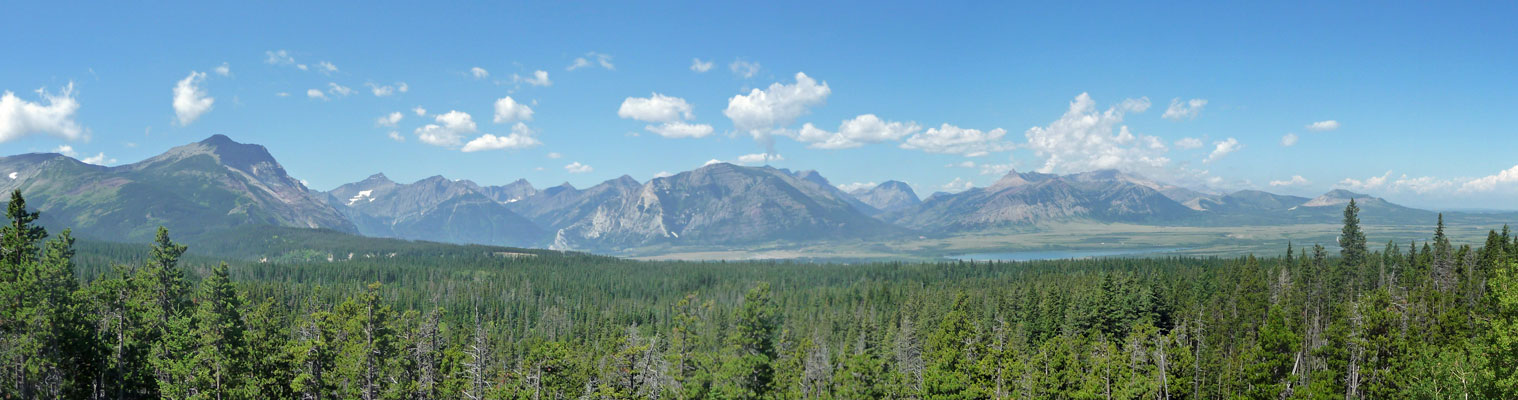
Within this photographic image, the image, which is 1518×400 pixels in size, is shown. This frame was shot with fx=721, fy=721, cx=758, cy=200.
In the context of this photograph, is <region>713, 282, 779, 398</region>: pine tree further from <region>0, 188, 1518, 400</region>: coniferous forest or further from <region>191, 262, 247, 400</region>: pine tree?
<region>191, 262, 247, 400</region>: pine tree

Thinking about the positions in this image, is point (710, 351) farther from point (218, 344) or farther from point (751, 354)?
point (218, 344)

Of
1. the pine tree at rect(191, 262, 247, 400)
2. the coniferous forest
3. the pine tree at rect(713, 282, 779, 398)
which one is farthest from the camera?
the pine tree at rect(713, 282, 779, 398)

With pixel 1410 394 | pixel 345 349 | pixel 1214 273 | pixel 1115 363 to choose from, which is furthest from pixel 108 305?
pixel 1214 273

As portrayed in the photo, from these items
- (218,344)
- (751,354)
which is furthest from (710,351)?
(218,344)

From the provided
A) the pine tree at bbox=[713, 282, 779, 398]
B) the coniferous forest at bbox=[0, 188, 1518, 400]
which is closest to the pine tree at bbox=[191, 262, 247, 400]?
the coniferous forest at bbox=[0, 188, 1518, 400]

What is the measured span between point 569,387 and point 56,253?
31.1m

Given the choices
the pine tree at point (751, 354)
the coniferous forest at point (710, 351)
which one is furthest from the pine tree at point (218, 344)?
the pine tree at point (751, 354)

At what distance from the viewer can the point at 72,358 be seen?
39.2 m

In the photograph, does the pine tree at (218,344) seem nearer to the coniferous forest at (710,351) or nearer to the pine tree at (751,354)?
the coniferous forest at (710,351)

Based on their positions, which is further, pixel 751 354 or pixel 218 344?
pixel 751 354

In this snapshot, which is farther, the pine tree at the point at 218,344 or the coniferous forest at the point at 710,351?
the pine tree at the point at 218,344

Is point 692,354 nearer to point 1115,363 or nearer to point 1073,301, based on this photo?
point 1115,363

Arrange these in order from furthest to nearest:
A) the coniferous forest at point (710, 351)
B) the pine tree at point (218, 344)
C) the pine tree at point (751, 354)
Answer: the pine tree at point (751, 354) < the pine tree at point (218, 344) < the coniferous forest at point (710, 351)

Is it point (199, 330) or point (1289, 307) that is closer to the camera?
point (199, 330)
